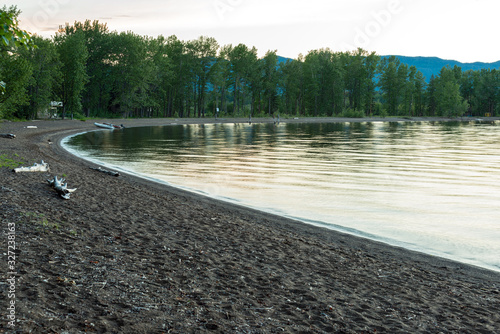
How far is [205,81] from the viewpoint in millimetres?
119812

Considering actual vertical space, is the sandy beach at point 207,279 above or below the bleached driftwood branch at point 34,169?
below

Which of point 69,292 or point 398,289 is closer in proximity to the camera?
point 69,292

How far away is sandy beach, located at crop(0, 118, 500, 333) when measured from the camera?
5801 mm

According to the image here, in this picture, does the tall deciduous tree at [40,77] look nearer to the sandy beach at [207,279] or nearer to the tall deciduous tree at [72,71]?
the tall deciduous tree at [72,71]

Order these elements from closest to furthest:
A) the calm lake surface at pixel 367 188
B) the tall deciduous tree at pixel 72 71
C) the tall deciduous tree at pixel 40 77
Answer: the calm lake surface at pixel 367 188 < the tall deciduous tree at pixel 40 77 < the tall deciduous tree at pixel 72 71

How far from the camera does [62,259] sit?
737 cm

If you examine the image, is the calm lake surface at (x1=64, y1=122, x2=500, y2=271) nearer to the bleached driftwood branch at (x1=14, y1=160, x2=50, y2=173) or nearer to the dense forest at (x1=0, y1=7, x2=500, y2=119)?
the bleached driftwood branch at (x1=14, y1=160, x2=50, y2=173)

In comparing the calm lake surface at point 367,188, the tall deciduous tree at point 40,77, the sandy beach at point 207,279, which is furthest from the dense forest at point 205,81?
the sandy beach at point 207,279

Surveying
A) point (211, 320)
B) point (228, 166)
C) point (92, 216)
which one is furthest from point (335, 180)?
point (211, 320)

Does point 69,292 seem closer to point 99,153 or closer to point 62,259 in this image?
point 62,259

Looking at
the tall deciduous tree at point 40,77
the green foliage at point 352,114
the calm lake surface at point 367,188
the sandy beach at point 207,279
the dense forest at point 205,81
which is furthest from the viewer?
the green foliage at point 352,114

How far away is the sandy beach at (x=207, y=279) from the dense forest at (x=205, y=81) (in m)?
29.3

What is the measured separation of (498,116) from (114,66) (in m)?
168

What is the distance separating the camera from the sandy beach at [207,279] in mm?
5801
